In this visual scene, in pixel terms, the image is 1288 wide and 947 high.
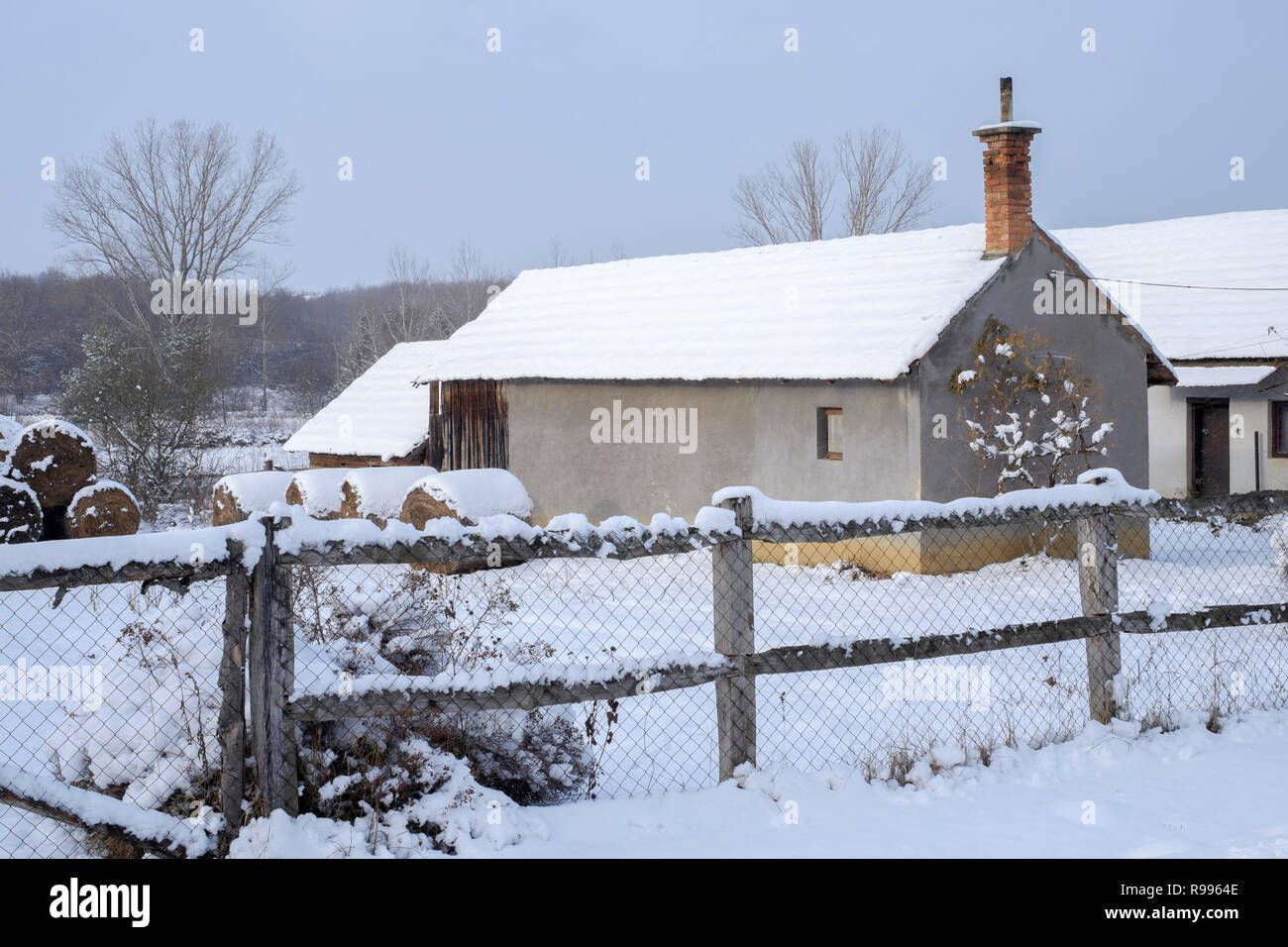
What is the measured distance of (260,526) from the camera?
4.82m

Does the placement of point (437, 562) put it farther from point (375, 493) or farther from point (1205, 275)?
point (1205, 275)

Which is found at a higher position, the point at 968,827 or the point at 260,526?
the point at 260,526

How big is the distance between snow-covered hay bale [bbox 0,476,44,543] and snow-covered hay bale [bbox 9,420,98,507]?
61 centimetres

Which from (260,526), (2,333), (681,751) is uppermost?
(2,333)

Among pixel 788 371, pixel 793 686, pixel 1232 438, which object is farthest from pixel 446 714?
pixel 1232 438

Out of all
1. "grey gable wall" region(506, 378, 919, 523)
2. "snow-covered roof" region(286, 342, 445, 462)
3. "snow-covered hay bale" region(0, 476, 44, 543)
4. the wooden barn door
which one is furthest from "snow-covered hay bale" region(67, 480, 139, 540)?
the wooden barn door

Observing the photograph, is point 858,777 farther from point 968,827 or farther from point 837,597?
point 837,597

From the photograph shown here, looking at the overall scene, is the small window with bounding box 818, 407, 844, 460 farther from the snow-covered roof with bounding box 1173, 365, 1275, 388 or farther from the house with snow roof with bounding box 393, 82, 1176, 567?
the snow-covered roof with bounding box 1173, 365, 1275, 388

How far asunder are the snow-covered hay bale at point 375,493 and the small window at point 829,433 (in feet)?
19.6

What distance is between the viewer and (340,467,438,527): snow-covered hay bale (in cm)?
1725

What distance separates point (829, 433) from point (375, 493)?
6.78m

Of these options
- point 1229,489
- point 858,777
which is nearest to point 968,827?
point 858,777
